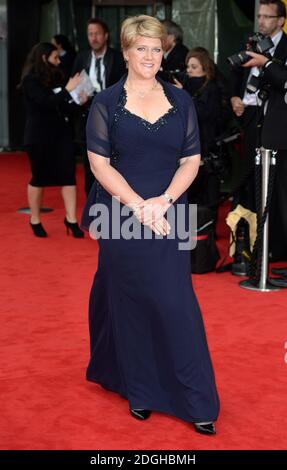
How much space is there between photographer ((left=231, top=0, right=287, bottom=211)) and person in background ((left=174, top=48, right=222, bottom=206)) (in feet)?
0.99

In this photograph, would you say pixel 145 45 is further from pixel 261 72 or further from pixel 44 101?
pixel 44 101

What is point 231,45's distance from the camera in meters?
11.6

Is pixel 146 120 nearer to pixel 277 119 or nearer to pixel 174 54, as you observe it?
pixel 277 119

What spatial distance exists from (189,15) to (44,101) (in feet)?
17.3

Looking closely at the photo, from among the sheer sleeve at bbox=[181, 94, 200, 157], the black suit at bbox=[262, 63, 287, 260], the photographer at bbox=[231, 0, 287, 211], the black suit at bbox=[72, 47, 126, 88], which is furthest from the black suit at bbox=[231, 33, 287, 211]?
the sheer sleeve at bbox=[181, 94, 200, 157]

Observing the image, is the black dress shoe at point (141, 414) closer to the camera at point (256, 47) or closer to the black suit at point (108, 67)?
the camera at point (256, 47)

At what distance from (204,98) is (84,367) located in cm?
324

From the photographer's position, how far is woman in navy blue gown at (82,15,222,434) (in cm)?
349

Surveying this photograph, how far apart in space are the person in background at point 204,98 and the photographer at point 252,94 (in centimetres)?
30

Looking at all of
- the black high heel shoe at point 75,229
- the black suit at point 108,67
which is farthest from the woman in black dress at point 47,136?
the black suit at point 108,67

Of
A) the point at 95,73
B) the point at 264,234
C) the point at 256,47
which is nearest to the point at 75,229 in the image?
the point at 95,73

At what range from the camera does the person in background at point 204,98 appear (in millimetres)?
7016

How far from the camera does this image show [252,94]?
20.9 ft

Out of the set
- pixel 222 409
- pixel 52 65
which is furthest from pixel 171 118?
pixel 52 65
